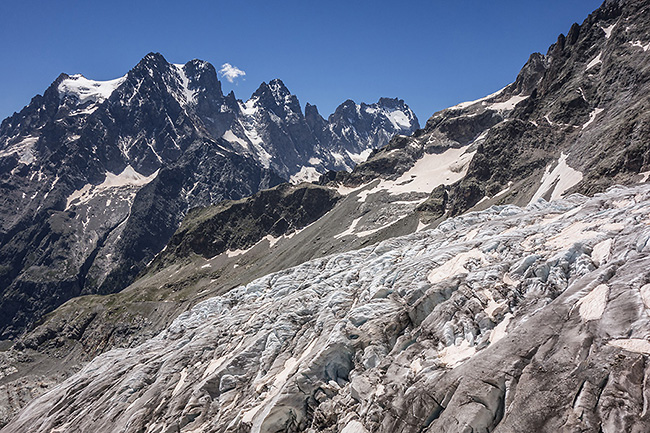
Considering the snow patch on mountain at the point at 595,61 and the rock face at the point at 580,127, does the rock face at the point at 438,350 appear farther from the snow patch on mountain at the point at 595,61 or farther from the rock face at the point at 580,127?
the snow patch on mountain at the point at 595,61

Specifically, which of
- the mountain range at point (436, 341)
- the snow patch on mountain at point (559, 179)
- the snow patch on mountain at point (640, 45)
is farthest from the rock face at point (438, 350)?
the snow patch on mountain at point (640, 45)

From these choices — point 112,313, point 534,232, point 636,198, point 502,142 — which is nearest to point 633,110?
point 502,142

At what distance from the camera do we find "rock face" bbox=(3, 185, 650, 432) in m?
15.0

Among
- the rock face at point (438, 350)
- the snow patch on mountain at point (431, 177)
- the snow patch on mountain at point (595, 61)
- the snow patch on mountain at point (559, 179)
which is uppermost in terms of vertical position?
the snow patch on mountain at point (595, 61)

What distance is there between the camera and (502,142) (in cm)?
13275

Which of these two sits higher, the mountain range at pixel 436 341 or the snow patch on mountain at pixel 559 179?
the mountain range at pixel 436 341

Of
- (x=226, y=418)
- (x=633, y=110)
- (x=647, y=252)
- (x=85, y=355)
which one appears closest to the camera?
(x=647, y=252)

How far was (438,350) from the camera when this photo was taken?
21.7m

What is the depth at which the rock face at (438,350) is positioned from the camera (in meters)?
15.0

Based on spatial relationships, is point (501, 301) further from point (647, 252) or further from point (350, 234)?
point (350, 234)

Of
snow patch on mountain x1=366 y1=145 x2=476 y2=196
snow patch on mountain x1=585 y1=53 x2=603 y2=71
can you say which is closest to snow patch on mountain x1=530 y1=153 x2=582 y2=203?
snow patch on mountain x1=585 y1=53 x2=603 y2=71

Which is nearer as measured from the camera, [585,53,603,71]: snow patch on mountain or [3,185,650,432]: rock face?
[3,185,650,432]: rock face

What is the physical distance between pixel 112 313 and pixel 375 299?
149 m

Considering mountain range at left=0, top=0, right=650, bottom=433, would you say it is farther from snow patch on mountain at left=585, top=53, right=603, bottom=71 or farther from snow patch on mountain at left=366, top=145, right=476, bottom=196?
snow patch on mountain at left=366, top=145, right=476, bottom=196
